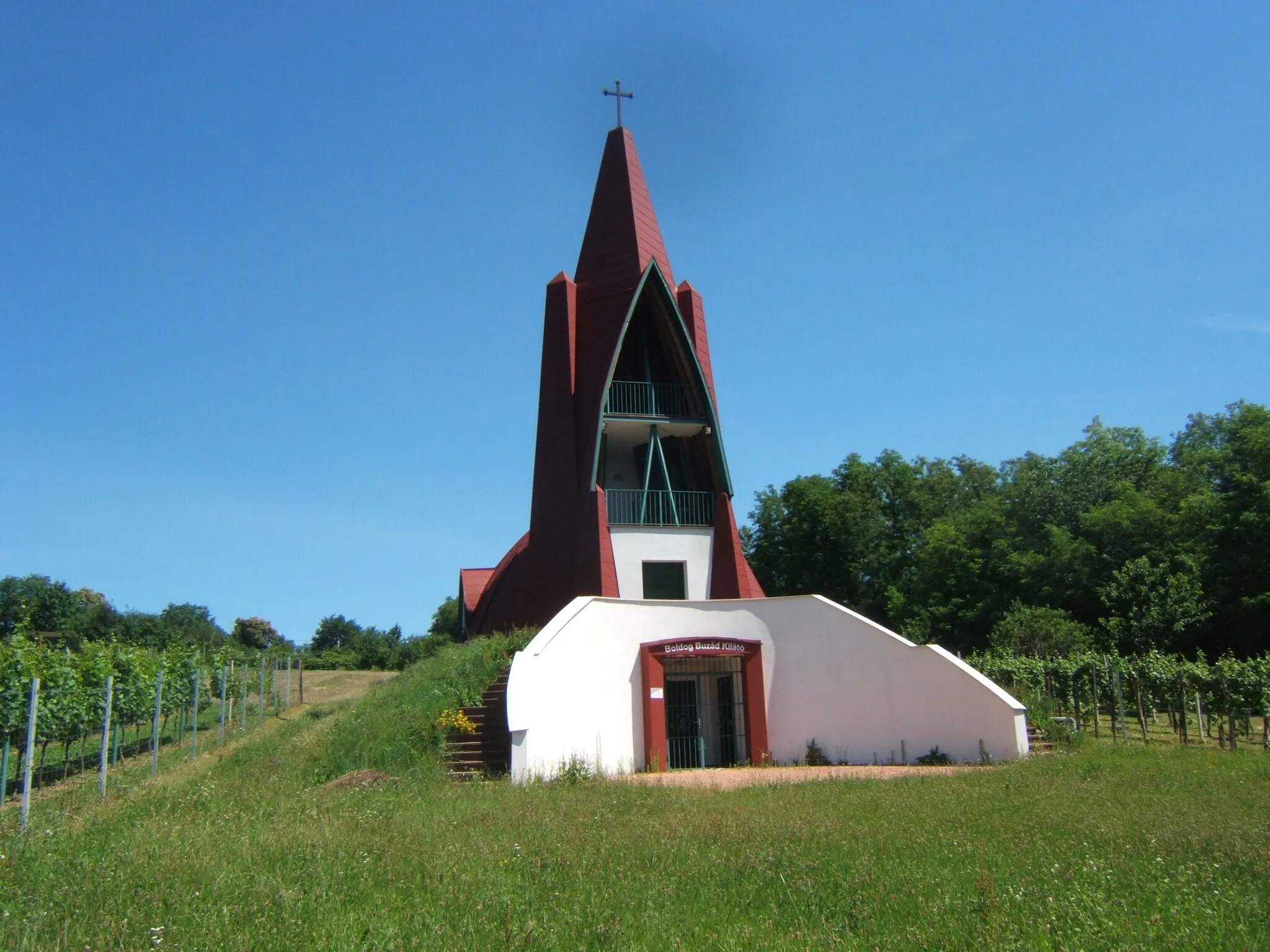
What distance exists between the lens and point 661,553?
2295 cm

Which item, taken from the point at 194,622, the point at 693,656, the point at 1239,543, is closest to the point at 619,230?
the point at 693,656

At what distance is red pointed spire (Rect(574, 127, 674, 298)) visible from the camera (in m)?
25.0

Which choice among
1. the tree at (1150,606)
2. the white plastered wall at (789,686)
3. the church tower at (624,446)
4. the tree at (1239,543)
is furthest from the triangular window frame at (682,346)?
the tree at (1239,543)

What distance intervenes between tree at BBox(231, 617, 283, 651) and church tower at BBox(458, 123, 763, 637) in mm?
48650

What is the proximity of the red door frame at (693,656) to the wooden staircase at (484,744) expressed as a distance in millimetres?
2715

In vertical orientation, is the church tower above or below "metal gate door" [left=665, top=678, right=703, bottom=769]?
above

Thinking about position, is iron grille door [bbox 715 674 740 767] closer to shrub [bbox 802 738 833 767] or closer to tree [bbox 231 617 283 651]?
shrub [bbox 802 738 833 767]

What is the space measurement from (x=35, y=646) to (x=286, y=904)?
12719 millimetres

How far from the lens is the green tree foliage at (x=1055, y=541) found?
30906 millimetres

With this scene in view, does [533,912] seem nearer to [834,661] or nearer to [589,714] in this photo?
[589,714]

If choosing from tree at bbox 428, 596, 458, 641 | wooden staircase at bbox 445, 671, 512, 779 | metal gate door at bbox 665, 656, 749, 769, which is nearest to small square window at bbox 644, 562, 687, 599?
metal gate door at bbox 665, 656, 749, 769

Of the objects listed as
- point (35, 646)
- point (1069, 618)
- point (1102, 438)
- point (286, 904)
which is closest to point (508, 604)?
point (35, 646)

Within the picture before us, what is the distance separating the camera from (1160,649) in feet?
103

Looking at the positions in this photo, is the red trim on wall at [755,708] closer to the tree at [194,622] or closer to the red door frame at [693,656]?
the red door frame at [693,656]
